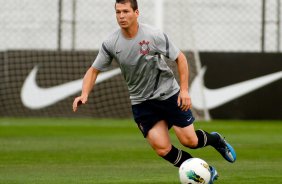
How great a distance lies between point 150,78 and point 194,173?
4.12ft

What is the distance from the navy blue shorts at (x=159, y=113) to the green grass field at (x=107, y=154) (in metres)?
0.64

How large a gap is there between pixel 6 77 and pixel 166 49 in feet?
40.1

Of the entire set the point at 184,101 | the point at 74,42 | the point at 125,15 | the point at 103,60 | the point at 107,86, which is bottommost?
the point at 107,86

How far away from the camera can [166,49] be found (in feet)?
31.3

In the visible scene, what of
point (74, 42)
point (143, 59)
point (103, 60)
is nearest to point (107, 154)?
point (103, 60)

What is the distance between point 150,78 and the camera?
9711mm

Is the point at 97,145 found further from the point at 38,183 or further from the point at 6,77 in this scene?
the point at 6,77

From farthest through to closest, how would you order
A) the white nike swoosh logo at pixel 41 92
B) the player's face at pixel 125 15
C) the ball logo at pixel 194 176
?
the white nike swoosh logo at pixel 41 92, the player's face at pixel 125 15, the ball logo at pixel 194 176

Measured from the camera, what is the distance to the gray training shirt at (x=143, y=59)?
952cm

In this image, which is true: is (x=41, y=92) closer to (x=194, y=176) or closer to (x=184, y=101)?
(x=184, y=101)

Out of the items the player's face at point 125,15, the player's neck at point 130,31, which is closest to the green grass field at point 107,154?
the player's neck at point 130,31

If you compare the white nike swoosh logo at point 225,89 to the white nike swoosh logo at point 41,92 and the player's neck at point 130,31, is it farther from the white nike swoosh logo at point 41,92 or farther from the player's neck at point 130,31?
the player's neck at point 130,31

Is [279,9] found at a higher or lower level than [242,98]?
higher

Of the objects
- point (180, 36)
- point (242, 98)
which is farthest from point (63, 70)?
point (242, 98)
